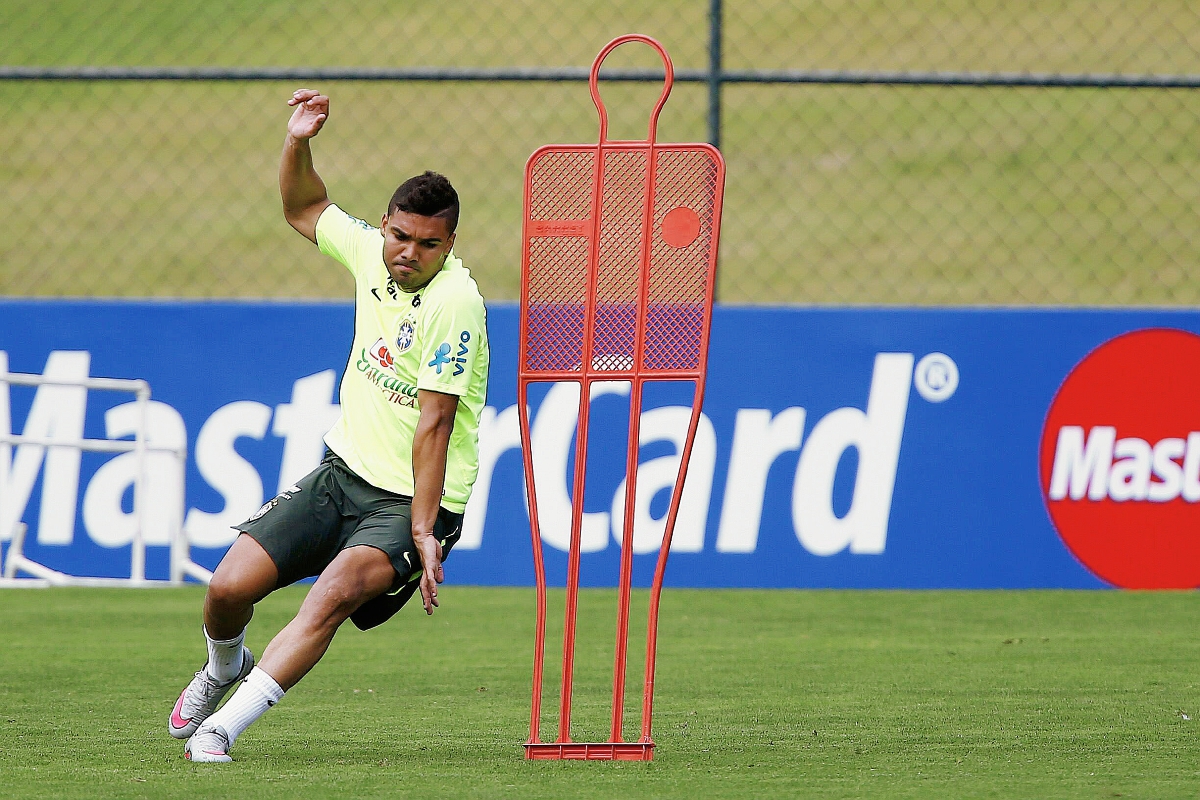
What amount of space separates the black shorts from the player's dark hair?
0.84 m

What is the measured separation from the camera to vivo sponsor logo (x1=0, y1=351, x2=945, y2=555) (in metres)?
9.30

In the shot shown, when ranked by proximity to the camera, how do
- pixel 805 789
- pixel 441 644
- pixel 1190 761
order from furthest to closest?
pixel 441 644, pixel 1190 761, pixel 805 789

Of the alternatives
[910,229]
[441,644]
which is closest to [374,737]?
[441,644]

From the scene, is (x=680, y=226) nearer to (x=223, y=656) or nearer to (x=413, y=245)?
(x=413, y=245)

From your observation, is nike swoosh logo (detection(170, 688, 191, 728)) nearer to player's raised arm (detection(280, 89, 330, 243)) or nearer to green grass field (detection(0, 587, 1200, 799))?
green grass field (detection(0, 587, 1200, 799))

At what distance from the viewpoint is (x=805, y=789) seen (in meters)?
4.64

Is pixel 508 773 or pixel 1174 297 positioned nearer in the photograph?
pixel 508 773

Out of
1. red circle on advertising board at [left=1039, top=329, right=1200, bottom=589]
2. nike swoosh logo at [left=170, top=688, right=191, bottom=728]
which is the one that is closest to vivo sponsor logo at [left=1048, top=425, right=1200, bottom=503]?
red circle on advertising board at [left=1039, top=329, right=1200, bottom=589]

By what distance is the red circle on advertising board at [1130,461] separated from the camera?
934cm

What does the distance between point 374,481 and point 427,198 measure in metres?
0.87

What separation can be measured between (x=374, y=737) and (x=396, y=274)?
1.51m

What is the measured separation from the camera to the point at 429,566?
193 inches

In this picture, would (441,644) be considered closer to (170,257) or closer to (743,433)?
(743,433)

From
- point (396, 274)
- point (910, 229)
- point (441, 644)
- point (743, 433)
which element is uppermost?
point (910, 229)
